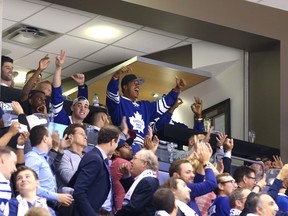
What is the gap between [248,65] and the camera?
15.0 meters

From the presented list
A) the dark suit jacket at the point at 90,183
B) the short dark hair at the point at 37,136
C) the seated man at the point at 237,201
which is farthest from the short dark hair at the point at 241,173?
the short dark hair at the point at 37,136

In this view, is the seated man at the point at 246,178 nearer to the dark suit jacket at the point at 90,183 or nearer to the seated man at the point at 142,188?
the seated man at the point at 142,188

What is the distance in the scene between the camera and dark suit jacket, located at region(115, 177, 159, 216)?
853 centimetres

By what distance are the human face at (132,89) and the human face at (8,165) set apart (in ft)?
14.5

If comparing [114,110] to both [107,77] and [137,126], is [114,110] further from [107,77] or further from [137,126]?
[107,77]

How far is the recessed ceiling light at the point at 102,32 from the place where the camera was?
47.4 ft

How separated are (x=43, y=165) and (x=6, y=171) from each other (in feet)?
2.62

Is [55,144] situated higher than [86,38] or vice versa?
[86,38]

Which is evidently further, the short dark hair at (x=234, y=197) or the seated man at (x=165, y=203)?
the short dark hair at (x=234, y=197)

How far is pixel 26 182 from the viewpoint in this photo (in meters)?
7.79

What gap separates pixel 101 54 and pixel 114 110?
3.45 metres

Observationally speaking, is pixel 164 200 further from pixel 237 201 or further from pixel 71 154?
pixel 71 154

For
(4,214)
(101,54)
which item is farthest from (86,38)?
(4,214)

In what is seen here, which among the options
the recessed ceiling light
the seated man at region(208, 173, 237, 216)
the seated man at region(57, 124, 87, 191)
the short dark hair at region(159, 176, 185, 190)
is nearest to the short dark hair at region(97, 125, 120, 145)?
the seated man at region(57, 124, 87, 191)
